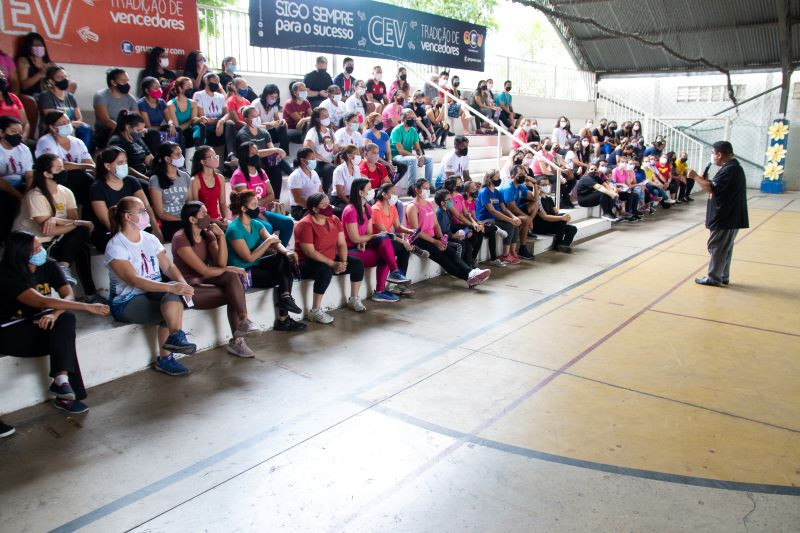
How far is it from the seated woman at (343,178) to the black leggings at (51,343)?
377 cm

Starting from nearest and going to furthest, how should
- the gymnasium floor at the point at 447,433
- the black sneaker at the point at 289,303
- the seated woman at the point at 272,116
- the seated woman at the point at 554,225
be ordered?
the gymnasium floor at the point at 447,433 → the black sneaker at the point at 289,303 → the seated woman at the point at 272,116 → the seated woman at the point at 554,225

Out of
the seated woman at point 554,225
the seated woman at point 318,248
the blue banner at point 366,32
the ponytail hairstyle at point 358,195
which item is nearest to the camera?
the seated woman at point 318,248

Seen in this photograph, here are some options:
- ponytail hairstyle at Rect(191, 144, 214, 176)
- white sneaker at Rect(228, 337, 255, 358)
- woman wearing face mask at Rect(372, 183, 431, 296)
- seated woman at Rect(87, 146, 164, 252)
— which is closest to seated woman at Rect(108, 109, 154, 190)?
ponytail hairstyle at Rect(191, 144, 214, 176)

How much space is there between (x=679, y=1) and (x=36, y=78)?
1645cm

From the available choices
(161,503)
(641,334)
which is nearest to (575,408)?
(641,334)

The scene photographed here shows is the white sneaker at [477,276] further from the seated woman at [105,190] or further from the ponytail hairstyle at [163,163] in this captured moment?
the seated woman at [105,190]

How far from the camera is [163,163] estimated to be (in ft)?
18.6

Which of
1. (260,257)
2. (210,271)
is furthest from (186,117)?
(210,271)

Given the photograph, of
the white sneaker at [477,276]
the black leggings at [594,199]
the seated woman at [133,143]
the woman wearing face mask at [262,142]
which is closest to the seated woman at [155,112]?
the seated woman at [133,143]

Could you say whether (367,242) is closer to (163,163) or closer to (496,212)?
(163,163)

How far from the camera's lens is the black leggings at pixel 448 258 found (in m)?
7.38

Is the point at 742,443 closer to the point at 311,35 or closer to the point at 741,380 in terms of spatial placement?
the point at 741,380

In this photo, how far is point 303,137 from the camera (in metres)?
8.66

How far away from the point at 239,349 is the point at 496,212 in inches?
181
